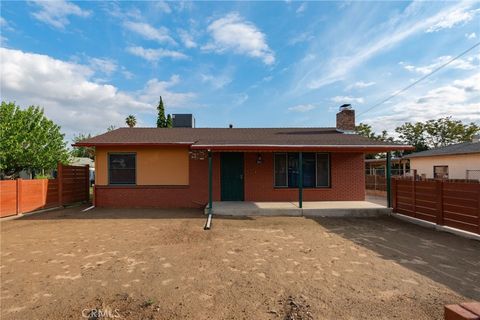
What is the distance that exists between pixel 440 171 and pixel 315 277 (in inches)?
789

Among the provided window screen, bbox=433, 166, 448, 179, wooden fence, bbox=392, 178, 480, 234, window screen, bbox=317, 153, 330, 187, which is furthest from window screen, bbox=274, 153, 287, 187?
window screen, bbox=433, 166, 448, 179

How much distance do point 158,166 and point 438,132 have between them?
4332 cm

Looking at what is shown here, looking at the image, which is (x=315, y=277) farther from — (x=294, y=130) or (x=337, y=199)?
(x=294, y=130)

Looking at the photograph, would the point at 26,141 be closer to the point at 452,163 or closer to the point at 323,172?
the point at 323,172

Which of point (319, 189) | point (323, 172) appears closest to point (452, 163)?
point (323, 172)

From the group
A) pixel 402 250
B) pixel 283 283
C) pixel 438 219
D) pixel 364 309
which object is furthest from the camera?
pixel 438 219

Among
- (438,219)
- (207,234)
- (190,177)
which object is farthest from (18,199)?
(438,219)

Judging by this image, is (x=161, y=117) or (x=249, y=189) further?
(x=161, y=117)

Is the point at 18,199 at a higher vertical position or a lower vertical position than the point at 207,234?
higher

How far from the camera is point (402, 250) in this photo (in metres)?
5.75

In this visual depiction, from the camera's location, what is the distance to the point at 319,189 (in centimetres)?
1161

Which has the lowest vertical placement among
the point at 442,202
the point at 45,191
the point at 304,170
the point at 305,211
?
the point at 305,211

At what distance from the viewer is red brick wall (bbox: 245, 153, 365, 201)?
11.5 m

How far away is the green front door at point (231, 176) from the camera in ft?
37.9
